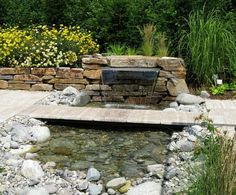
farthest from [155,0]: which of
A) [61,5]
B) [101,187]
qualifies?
[101,187]

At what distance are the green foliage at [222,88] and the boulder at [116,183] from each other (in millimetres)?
3972

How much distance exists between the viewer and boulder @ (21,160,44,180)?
400 cm

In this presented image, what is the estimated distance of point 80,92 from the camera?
25.2 ft

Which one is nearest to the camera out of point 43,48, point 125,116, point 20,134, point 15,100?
point 20,134

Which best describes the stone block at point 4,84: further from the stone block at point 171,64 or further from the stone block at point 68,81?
the stone block at point 171,64

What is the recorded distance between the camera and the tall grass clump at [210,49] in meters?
7.88

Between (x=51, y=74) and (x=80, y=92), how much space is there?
0.69m

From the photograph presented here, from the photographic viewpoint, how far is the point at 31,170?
4.04m

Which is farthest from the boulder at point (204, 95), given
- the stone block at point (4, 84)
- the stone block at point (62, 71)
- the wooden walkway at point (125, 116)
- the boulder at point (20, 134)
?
the stone block at point (4, 84)

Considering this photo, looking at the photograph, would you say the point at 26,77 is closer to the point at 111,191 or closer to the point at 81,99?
the point at 81,99

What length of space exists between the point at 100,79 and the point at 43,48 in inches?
47.7

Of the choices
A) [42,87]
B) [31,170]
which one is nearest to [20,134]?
[31,170]

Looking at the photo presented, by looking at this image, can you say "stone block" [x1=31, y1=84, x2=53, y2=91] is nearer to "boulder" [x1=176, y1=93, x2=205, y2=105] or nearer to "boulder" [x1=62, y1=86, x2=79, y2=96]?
"boulder" [x1=62, y1=86, x2=79, y2=96]

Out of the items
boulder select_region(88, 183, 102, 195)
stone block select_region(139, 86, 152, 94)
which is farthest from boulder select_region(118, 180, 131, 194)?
stone block select_region(139, 86, 152, 94)
